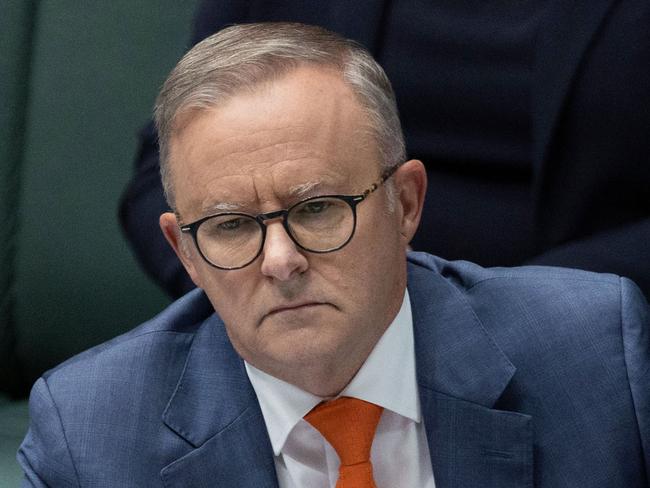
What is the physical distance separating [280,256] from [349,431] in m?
0.21

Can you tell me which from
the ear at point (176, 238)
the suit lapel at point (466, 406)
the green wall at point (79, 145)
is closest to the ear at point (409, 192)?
the suit lapel at point (466, 406)

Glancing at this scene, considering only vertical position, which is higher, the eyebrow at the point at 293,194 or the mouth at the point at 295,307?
the eyebrow at the point at 293,194

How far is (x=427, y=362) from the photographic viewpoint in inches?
50.3

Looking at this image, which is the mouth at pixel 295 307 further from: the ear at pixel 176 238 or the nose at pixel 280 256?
the ear at pixel 176 238

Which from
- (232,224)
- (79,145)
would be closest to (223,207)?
(232,224)

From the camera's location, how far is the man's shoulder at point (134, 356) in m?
1.29

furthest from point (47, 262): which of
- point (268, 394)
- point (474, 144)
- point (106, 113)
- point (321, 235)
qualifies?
point (321, 235)

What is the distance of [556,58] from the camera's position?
1547 millimetres

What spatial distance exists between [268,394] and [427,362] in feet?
0.53

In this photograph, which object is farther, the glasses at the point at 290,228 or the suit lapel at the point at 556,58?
the suit lapel at the point at 556,58

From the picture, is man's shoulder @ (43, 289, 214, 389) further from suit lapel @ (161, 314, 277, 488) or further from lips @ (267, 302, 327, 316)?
lips @ (267, 302, 327, 316)

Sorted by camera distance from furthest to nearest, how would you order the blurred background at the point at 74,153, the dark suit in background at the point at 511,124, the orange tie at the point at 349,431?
1. the blurred background at the point at 74,153
2. the dark suit in background at the point at 511,124
3. the orange tie at the point at 349,431

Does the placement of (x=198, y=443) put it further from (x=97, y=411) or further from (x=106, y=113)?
(x=106, y=113)

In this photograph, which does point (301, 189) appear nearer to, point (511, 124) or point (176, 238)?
point (176, 238)
